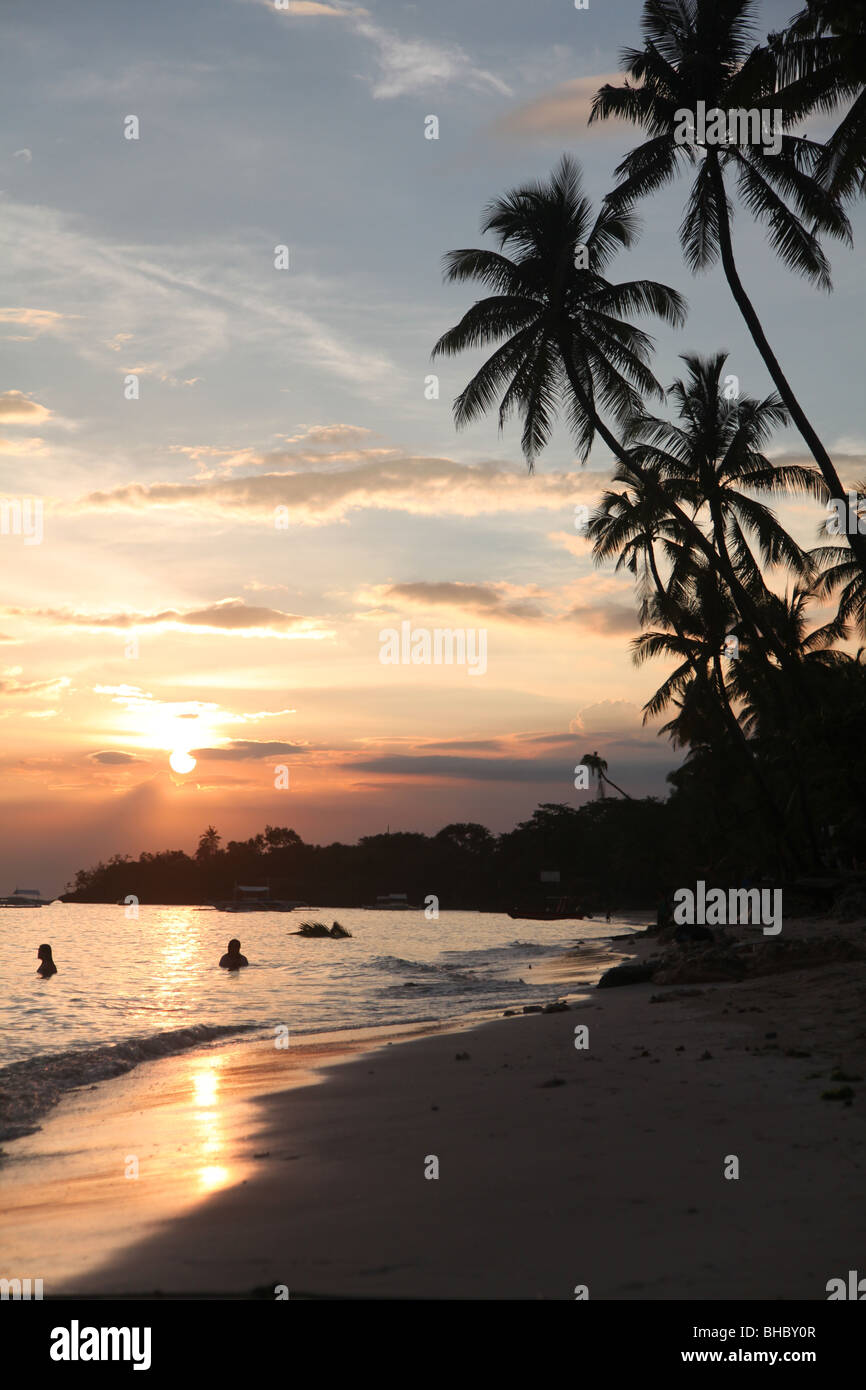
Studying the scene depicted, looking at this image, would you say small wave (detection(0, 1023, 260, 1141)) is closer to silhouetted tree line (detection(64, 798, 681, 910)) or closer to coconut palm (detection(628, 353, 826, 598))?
coconut palm (detection(628, 353, 826, 598))

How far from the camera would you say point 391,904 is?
14238cm

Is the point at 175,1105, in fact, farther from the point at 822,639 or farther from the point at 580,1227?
the point at 822,639

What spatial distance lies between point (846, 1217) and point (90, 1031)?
15.3m

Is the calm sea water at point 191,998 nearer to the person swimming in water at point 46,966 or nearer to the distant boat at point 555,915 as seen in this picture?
the person swimming in water at point 46,966

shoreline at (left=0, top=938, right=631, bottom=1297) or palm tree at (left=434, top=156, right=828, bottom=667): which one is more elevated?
palm tree at (left=434, top=156, right=828, bottom=667)

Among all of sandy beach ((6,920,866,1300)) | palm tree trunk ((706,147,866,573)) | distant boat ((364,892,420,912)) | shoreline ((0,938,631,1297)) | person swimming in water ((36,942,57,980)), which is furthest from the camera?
distant boat ((364,892,420,912))

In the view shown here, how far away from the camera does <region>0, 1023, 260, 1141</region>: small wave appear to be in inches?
417

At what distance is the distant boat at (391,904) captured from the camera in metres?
141

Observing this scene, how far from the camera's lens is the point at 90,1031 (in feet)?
56.8

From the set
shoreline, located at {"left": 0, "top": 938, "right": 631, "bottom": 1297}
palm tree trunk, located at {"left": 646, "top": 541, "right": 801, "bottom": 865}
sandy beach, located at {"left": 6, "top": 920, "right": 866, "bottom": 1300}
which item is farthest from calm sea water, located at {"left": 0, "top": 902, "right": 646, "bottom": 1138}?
palm tree trunk, located at {"left": 646, "top": 541, "right": 801, "bottom": 865}

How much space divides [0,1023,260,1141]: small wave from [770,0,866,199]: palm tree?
14411mm

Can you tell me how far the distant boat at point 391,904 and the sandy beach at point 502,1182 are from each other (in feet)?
428

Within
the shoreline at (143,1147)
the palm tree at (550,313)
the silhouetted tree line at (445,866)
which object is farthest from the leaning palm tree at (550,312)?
the silhouetted tree line at (445,866)
